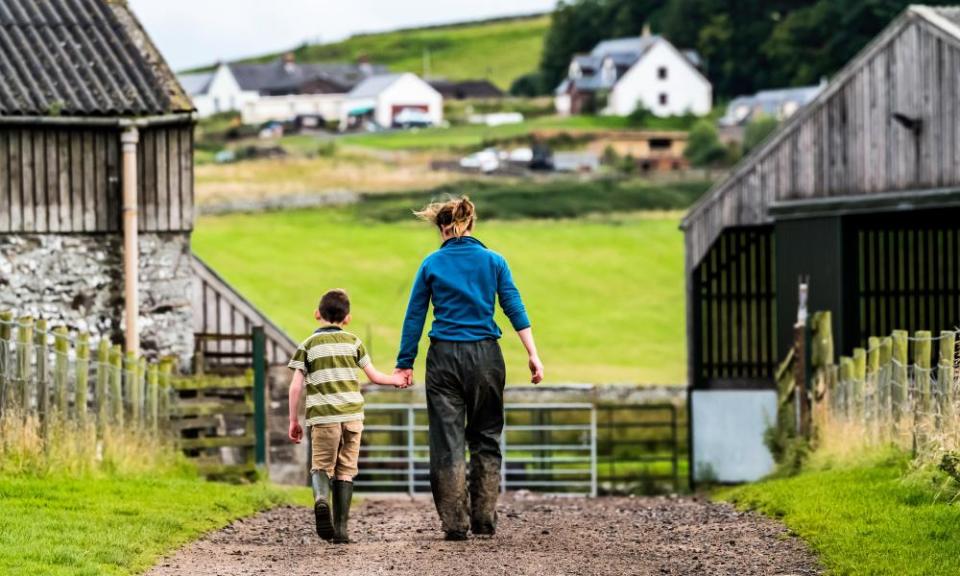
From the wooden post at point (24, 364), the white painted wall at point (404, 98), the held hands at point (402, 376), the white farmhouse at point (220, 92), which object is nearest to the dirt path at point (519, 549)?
the held hands at point (402, 376)

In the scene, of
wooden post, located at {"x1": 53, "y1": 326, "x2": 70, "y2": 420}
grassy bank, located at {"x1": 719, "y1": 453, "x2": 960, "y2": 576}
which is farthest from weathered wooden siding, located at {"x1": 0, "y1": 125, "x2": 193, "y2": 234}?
grassy bank, located at {"x1": 719, "y1": 453, "x2": 960, "y2": 576}

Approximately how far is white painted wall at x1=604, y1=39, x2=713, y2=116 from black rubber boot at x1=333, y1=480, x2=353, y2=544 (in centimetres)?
13777

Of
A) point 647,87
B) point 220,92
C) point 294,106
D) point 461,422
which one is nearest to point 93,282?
point 461,422

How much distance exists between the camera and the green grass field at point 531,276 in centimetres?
6159

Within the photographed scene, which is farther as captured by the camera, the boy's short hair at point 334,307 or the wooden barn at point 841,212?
the wooden barn at point 841,212

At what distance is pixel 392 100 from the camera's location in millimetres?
159875

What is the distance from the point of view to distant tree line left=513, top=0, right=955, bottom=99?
127750 millimetres

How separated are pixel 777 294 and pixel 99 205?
10.8 m

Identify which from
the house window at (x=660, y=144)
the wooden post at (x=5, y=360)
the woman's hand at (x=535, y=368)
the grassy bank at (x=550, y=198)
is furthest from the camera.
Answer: the house window at (x=660, y=144)

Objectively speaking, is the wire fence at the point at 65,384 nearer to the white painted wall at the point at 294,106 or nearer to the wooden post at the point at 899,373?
the wooden post at the point at 899,373

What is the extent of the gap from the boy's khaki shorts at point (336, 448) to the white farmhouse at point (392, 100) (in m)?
140

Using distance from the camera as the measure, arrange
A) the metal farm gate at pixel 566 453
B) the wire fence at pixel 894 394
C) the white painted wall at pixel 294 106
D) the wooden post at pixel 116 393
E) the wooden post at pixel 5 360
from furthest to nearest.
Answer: the white painted wall at pixel 294 106 < the metal farm gate at pixel 566 453 < the wooden post at pixel 116 393 < the wooden post at pixel 5 360 < the wire fence at pixel 894 394

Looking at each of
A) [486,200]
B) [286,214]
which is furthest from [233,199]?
[486,200]

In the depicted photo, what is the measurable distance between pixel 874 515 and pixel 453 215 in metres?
3.44
